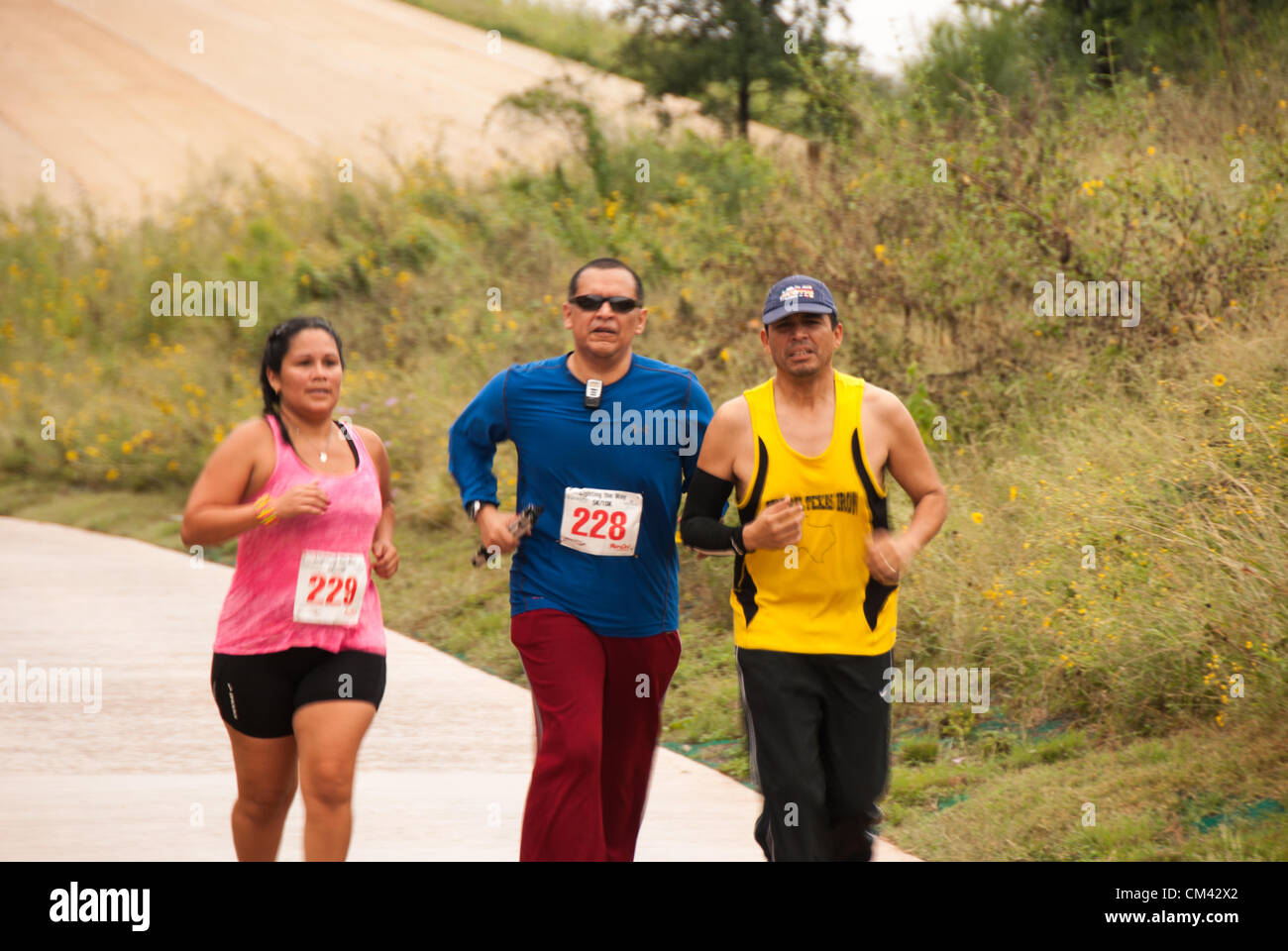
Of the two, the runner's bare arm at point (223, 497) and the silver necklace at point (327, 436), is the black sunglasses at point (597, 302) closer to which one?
the silver necklace at point (327, 436)

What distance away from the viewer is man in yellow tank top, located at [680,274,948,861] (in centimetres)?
423

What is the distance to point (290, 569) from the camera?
169 inches

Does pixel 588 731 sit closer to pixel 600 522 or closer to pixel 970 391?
pixel 600 522

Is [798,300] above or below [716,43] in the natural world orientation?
below

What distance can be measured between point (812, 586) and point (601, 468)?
81 centimetres

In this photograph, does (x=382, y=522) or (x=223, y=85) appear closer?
(x=382, y=522)

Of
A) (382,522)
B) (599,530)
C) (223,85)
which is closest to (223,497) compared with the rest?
(382,522)

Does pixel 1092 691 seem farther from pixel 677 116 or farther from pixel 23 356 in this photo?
pixel 23 356

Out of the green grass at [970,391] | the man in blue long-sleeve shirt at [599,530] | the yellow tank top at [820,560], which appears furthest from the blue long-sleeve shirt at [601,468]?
the green grass at [970,391]

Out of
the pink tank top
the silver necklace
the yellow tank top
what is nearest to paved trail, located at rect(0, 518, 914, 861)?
the pink tank top

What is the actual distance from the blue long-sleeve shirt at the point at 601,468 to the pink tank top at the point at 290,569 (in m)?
0.50

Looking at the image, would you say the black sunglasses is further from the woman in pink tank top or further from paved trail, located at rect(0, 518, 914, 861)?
paved trail, located at rect(0, 518, 914, 861)

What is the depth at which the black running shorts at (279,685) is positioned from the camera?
13.8 feet
